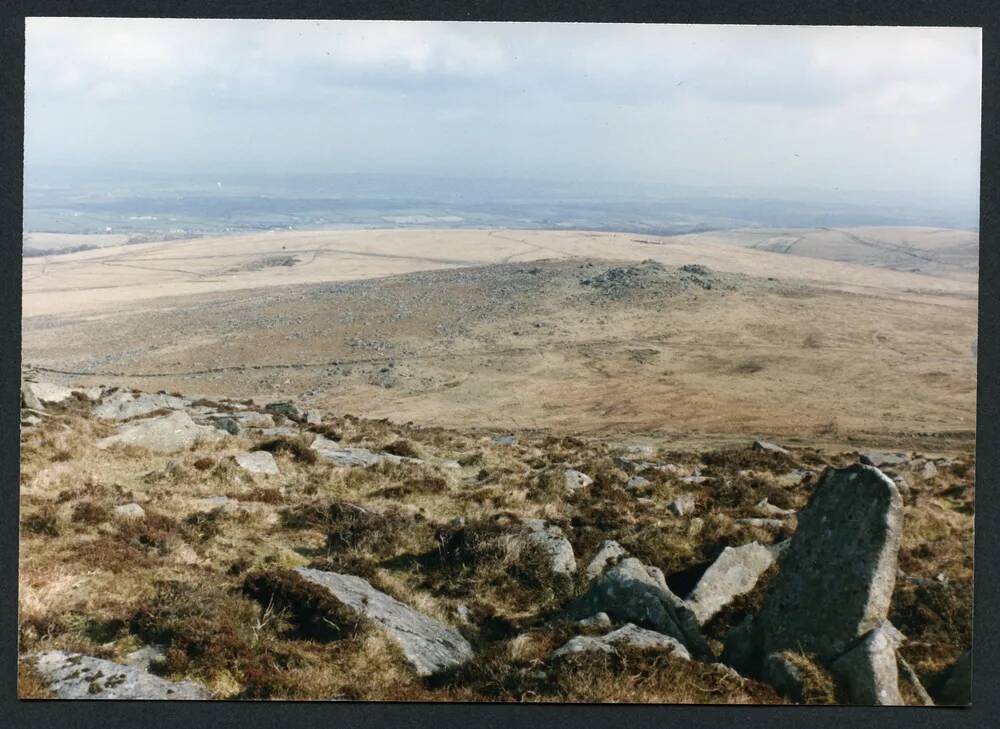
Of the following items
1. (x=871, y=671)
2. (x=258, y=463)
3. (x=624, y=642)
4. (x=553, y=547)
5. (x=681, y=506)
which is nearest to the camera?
(x=871, y=671)

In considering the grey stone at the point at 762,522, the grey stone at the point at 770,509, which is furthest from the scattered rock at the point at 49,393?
the grey stone at the point at 770,509

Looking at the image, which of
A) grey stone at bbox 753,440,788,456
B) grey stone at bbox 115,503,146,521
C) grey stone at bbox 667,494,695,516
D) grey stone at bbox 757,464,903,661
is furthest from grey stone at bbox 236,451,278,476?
grey stone at bbox 753,440,788,456

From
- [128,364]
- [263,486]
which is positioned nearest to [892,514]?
[263,486]

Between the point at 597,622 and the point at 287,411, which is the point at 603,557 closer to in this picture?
the point at 597,622

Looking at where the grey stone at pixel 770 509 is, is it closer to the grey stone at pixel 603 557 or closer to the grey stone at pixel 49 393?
the grey stone at pixel 603 557

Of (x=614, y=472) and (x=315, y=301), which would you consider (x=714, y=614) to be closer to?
(x=614, y=472)

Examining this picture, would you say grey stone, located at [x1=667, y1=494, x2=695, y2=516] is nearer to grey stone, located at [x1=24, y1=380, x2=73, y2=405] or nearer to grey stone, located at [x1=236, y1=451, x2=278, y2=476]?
grey stone, located at [x1=236, y1=451, x2=278, y2=476]

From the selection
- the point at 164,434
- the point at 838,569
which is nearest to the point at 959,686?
the point at 838,569
